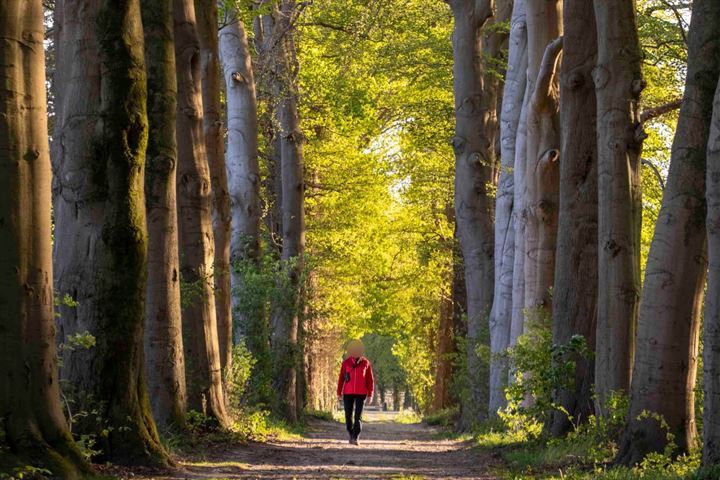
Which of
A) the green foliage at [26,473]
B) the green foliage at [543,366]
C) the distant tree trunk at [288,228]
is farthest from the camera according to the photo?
the distant tree trunk at [288,228]

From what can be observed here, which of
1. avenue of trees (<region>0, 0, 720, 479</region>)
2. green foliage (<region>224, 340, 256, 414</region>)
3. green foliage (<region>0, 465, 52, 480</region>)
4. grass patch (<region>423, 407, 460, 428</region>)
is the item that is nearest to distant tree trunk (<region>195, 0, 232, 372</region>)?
avenue of trees (<region>0, 0, 720, 479</region>)

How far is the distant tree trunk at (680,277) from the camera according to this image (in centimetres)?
1004

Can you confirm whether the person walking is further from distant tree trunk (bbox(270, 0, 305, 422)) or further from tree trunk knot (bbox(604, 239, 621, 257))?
tree trunk knot (bbox(604, 239, 621, 257))

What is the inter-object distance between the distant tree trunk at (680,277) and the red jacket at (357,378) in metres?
10.0

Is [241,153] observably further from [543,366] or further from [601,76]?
[601,76]

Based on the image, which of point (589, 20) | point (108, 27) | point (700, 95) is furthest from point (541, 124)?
point (108, 27)

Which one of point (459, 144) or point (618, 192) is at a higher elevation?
point (459, 144)

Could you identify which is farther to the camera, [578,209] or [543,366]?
[543,366]

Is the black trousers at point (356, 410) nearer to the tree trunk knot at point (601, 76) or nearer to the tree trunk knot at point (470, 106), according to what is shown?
the tree trunk knot at point (470, 106)

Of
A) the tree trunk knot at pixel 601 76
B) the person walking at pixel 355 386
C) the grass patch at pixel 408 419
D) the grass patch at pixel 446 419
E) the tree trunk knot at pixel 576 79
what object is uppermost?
the tree trunk knot at pixel 576 79

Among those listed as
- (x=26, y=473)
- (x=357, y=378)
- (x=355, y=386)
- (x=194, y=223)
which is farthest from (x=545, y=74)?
(x=26, y=473)

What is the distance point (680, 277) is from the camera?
10.2 m

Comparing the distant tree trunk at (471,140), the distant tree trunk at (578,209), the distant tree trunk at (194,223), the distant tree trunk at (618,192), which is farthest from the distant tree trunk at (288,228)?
the distant tree trunk at (618,192)

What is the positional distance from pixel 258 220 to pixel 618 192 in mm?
12632
